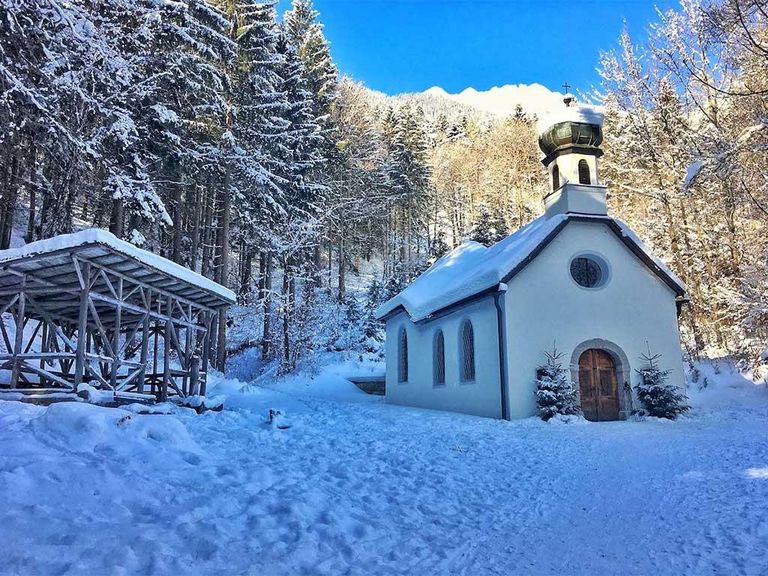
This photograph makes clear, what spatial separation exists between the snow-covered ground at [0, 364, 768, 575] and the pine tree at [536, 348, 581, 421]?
3552 mm

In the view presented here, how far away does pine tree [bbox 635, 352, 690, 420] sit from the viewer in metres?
13.4

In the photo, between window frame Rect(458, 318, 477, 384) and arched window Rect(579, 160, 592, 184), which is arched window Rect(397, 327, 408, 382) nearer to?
window frame Rect(458, 318, 477, 384)

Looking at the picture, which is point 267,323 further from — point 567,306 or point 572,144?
point 572,144

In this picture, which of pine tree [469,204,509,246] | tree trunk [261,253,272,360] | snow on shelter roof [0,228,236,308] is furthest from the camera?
pine tree [469,204,509,246]

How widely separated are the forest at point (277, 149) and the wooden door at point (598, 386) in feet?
16.1

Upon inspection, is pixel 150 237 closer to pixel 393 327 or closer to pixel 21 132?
pixel 21 132

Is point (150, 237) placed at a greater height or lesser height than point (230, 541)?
greater

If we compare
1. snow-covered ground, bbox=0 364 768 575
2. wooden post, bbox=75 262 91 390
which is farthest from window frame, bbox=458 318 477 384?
wooden post, bbox=75 262 91 390

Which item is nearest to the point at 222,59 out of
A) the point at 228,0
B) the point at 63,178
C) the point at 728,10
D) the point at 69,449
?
the point at 228,0

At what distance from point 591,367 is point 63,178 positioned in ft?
53.9

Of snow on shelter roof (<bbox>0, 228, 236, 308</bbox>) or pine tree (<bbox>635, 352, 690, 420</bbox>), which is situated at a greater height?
snow on shelter roof (<bbox>0, 228, 236, 308</bbox>)

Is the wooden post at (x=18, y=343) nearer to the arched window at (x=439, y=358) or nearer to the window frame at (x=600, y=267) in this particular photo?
the arched window at (x=439, y=358)

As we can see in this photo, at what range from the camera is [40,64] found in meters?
12.1

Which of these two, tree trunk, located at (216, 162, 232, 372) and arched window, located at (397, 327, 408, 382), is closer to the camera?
arched window, located at (397, 327, 408, 382)
